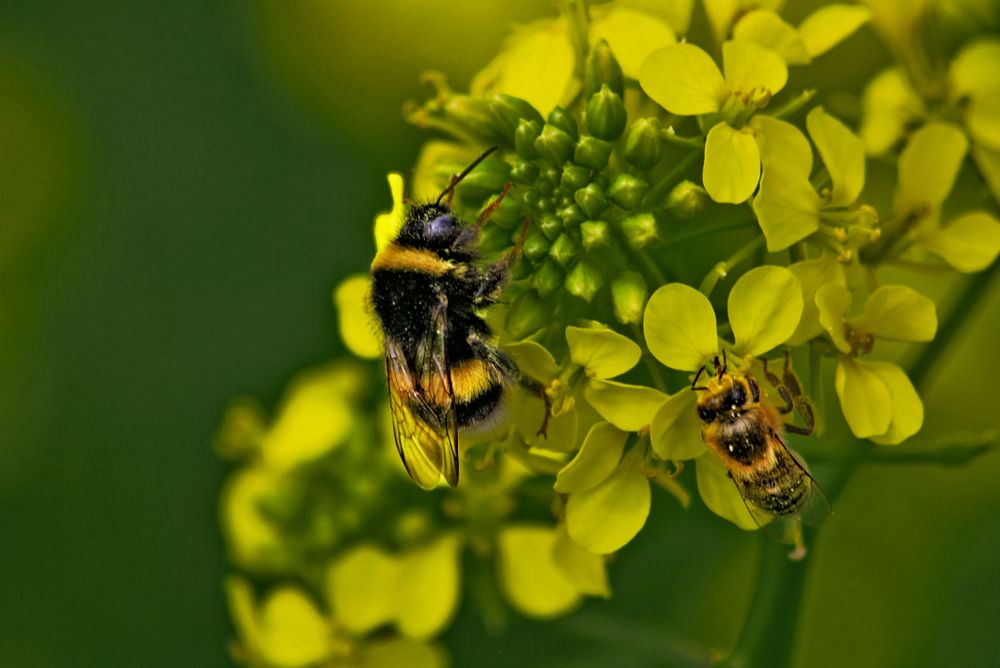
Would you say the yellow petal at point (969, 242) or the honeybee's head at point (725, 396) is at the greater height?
the yellow petal at point (969, 242)

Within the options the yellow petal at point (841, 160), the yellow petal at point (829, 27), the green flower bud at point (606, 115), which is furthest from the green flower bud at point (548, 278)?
the yellow petal at point (829, 27)

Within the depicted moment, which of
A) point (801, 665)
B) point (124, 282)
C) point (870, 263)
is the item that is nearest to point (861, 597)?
point (801, 665)

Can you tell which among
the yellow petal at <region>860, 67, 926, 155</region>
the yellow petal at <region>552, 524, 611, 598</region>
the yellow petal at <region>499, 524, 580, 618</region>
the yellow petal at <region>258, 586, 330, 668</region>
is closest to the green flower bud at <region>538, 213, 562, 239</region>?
the yellow petal at <region>552, 524, 611, 598</region>

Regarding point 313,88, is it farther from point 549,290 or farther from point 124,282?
point 549,290

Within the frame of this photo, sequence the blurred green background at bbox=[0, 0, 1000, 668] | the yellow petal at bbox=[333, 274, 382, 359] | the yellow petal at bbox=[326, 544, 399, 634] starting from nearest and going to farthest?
the yellow petal at bbox=[333, 274, 382, 359], the yellow petal at bbox=[326, 544, 399, 634], the blurred green background at bbox=[0, 0, 1000, 668]

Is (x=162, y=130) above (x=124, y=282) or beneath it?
above

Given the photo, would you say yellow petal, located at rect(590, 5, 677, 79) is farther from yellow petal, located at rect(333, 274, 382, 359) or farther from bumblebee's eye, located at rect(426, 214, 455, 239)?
yellow petal, located at rect(333, 274, 382, 359)

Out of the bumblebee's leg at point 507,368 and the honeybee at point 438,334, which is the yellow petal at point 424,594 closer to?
the honeybee at point 438,334
